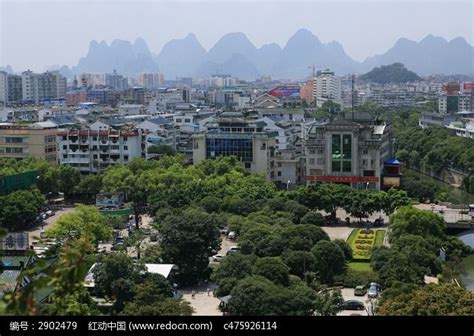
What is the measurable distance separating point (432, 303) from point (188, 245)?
3.60 m

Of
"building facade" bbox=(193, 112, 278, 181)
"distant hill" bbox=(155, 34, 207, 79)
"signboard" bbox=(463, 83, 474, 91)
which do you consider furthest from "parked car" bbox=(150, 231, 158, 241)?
"distant hill" bbox=(155, 34, 207, 79)

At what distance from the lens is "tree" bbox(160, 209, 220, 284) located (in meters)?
9.43

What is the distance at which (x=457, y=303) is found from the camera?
686cm

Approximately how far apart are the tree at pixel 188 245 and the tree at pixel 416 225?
300 cm

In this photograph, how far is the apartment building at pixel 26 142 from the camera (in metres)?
18.2

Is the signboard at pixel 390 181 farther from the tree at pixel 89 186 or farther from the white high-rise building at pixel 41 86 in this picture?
the white high-rise building at pixel 41 86

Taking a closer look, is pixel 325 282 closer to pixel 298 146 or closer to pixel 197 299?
pixel 197 299

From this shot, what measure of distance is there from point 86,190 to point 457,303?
1059cm

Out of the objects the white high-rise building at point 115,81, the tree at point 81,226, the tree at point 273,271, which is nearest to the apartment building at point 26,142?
the tree at point 81,226

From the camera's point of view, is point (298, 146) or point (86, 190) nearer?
point (86, 190)

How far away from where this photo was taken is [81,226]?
34.2 ft

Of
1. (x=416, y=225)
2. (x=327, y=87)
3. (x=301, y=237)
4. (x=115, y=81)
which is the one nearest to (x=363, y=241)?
(x=416, y=225)
